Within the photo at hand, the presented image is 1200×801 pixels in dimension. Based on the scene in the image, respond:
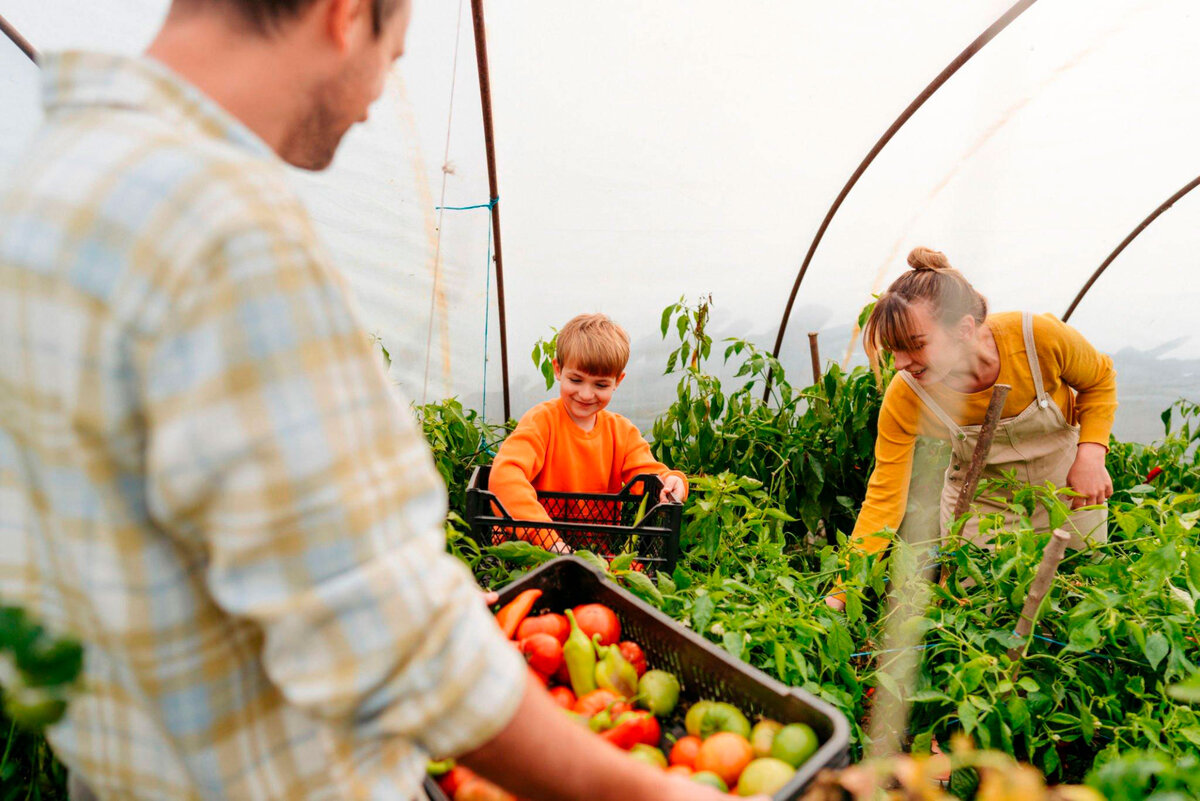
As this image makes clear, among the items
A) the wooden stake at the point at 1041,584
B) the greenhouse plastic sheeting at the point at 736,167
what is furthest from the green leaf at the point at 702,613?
the greenhouse plastic sheeting at the point at 736,167

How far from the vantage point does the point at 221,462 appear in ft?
1.49

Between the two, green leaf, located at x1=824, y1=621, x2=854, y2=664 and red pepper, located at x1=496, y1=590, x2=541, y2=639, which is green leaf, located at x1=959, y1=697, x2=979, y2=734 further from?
red pepper, located at x1=496, y1=590, x2=541, y2=639

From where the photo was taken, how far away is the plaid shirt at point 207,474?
0.45 meters

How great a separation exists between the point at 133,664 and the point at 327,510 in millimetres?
199

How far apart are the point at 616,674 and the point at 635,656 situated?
10 centimetres

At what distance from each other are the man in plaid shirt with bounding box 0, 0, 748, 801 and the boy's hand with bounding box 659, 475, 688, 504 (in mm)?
1600

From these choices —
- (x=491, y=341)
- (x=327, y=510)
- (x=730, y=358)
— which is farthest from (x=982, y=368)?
(x=327, y=510)

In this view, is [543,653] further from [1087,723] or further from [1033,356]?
[1033,356]

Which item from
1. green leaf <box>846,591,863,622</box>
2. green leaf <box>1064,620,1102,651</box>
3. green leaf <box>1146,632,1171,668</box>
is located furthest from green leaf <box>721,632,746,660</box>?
green leaf <box>1146,632,1171,668</box>

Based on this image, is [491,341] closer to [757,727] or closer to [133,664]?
[757,727]

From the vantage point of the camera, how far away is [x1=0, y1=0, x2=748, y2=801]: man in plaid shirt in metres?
0.45

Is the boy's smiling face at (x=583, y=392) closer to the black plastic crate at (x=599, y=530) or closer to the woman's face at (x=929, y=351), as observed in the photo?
the black plastic crate at (x=599, y=530)

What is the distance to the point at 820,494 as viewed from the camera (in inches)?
119

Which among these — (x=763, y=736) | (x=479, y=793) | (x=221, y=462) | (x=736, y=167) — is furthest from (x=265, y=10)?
(x=736, y=167)
